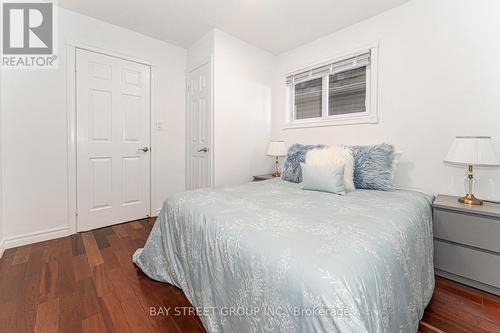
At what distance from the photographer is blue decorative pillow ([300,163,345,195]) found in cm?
189

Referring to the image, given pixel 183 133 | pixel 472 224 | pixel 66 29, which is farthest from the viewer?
pixel 183 133

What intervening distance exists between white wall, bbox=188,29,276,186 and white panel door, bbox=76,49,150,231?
3.18ft

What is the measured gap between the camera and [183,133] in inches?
139

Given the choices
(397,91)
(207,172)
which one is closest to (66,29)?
(207,172)

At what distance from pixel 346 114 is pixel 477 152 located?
4.44 feet

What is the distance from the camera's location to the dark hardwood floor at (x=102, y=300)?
4.36ft

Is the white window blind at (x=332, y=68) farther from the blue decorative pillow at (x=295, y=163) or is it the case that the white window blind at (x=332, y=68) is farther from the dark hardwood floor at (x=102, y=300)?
the dark hardwood floor at (x=102, y=300)

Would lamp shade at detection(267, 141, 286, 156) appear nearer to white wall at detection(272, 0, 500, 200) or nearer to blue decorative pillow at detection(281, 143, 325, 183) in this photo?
blue decorative pillow at detection(281, 143, 325, 183)

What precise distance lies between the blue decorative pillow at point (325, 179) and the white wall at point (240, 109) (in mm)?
1349

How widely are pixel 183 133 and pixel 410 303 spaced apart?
10.5 ft

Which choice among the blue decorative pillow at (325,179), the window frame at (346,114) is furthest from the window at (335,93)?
the blue decorative pillow at (325,179)

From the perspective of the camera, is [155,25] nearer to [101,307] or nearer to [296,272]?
[101,307]

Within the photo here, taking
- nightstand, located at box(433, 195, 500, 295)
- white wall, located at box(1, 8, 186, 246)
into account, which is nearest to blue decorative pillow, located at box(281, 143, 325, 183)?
nightstand, located at box(433, 195, 500, 295)

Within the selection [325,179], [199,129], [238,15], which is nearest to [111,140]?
[199,129]
